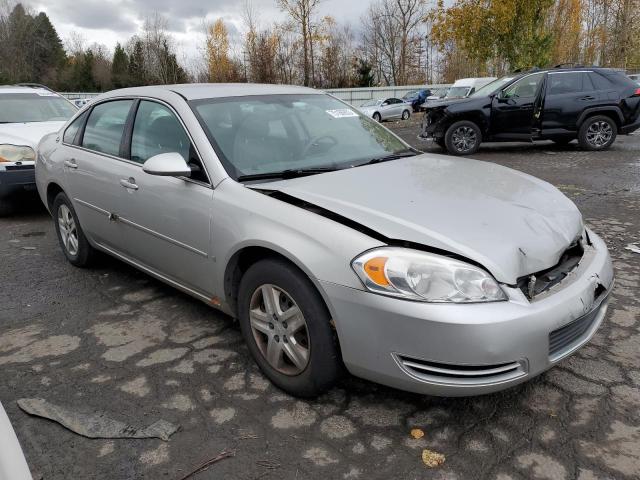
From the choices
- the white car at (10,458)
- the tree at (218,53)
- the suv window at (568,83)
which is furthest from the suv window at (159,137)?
the tree at (218,53)

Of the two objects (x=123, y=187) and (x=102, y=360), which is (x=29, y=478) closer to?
(x=102, y=360)

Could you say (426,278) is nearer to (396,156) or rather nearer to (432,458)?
(432,458)

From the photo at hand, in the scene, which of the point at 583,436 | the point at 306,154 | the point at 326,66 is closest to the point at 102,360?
the point at 306,154

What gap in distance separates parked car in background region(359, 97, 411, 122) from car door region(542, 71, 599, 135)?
15062mm

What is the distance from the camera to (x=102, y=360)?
311 cm

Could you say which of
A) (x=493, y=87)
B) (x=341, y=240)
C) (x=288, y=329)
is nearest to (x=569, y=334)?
(x=341, y=240)

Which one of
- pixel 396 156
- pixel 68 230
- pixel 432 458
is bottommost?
pixel 432 458

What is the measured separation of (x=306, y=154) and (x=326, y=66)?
3883 centimetres

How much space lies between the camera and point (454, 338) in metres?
2.08

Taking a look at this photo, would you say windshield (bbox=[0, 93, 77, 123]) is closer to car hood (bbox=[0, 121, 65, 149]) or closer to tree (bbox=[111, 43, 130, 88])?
car hood (bbox=[0, 121, 65, 149])

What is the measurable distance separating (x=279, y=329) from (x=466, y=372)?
3.05ft

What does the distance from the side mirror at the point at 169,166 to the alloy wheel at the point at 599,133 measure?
10.2 meters

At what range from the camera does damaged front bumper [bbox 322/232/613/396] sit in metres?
2.09

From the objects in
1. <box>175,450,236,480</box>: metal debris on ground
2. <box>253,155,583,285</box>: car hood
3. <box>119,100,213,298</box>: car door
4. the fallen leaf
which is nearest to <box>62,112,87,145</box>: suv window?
<box>119,100,213,298</box>: car door
